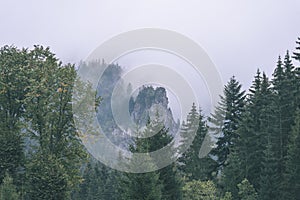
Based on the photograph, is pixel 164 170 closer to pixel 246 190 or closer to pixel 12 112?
pixel 246 190

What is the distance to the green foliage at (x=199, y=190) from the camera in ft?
125

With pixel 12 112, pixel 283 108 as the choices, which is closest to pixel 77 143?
pixel 12 112

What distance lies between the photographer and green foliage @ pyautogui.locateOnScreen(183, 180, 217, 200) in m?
38.0

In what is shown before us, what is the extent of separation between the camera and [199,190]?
38.2 meters

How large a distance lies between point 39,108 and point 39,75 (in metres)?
3.02

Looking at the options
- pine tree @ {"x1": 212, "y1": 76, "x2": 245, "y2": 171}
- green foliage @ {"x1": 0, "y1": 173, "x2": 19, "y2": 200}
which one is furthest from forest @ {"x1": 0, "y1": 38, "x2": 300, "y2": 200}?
pine tree @ {"x1": 212, "y1": 76, "x2": 245, "y2": 171}

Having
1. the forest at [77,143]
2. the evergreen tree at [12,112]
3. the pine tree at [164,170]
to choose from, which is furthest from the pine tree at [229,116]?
the evergreen tree at [12,112]

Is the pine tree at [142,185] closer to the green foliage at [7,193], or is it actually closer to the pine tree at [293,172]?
the green foliage at [7,193]

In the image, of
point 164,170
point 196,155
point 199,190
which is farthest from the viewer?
point 196,155

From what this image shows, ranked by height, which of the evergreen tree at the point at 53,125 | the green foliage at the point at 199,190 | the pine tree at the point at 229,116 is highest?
the pine tree at the point at 229,116

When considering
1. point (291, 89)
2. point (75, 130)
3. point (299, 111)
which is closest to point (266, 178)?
point (299, 111)

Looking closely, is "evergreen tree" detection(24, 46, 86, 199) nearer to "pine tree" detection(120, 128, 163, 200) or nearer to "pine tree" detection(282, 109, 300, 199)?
"pine tree" detection(120, 128, 163, 200)

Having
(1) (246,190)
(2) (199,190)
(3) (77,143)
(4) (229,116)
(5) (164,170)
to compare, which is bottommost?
(2) (199,190)

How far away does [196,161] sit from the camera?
5162 cm
